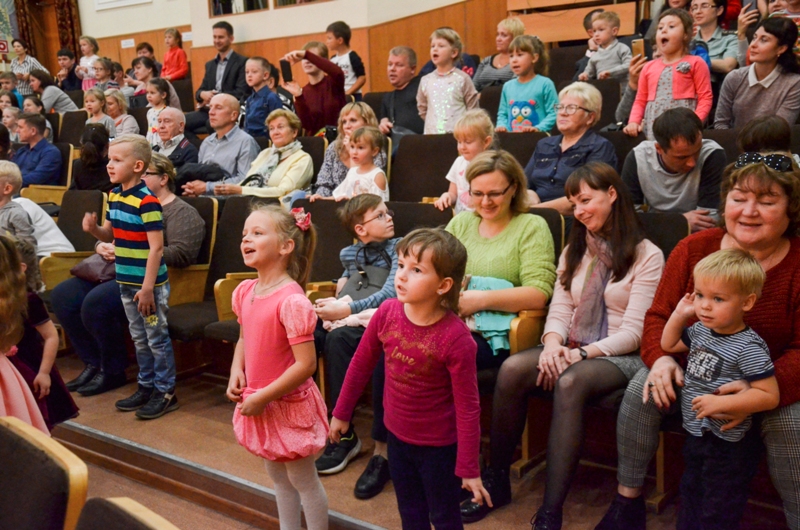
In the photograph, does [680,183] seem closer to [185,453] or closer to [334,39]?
[185,453]

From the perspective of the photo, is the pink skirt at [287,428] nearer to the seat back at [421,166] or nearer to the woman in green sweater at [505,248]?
the woman in green sweater at [505,248]

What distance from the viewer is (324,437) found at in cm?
193

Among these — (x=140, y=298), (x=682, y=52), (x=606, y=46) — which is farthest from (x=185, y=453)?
(x=606, y=46)

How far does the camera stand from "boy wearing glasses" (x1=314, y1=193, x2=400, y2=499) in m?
2.39

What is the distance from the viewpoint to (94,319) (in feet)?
10.8

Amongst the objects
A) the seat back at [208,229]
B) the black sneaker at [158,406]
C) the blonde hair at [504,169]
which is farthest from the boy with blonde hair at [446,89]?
the black sneaker at [158,406]

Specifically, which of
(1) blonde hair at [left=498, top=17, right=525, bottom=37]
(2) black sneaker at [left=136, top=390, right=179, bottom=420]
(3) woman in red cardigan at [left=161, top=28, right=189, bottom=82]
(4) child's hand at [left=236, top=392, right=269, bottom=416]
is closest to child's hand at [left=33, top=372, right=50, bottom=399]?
(4) child's hand at [left=236, top=392, right=269, bottom=416]

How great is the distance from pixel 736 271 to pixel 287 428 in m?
1.18

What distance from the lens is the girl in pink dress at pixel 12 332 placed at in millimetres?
1930

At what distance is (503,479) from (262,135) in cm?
358

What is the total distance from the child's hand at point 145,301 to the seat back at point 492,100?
2.52 meters

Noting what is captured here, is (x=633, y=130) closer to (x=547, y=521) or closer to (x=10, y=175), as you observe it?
(x=547, y=521)

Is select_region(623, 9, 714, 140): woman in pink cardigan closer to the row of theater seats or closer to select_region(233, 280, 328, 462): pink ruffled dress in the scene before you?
select_region(233, 280, 328, 462): pink ruffled dress

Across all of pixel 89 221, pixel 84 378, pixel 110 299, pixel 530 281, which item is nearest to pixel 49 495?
pixel 530 281
